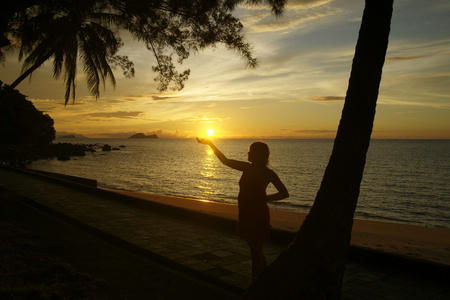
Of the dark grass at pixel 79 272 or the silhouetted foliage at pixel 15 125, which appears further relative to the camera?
the silhouetted foliage at pixel 15 125

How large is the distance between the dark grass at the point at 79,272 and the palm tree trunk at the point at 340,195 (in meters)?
1.36

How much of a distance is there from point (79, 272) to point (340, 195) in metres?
3.61

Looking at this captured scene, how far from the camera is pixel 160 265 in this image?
523cm

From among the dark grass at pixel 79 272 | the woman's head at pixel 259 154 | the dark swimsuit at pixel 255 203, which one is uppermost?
the woman's head at pixel 259 154

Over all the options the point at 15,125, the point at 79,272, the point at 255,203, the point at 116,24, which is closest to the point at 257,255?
the point at 255,203

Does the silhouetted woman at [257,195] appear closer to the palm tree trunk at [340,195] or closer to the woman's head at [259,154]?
the woman's head at [259,154]

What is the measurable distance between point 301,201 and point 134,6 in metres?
21.0

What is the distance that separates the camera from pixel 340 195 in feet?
10.3

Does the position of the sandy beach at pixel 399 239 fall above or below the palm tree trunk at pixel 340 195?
below

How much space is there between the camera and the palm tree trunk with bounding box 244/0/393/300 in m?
3.04

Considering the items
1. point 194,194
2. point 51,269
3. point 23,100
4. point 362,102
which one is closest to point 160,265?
point 51,269

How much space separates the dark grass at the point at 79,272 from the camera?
3865 millimetres

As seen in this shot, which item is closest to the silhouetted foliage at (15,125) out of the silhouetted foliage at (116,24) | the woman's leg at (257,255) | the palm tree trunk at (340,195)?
the silhouetted foliage at (116,24)

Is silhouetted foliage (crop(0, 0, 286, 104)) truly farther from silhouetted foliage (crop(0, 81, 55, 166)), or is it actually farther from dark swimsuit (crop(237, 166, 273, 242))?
silhouetted foliage (crop(0, 81, 55, 166))
